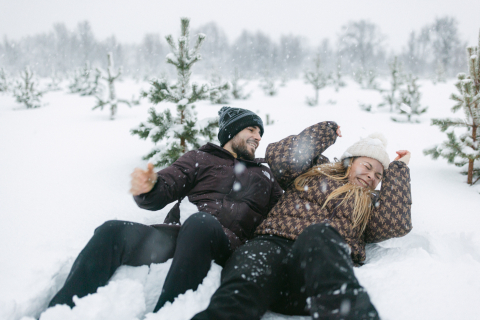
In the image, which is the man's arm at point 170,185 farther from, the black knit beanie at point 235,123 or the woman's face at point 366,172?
the woman's face at point 366,172

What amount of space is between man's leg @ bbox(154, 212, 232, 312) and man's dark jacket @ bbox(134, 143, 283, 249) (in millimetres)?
A: 365

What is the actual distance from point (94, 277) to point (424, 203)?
3419 mm

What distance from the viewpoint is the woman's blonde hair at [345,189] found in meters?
2.13

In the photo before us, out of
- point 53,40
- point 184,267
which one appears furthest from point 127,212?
point 53,40

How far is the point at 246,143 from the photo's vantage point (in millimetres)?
2801

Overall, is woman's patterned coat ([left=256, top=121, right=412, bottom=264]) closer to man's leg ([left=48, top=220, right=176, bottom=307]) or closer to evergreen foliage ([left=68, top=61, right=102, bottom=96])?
man's leg ([left=48, top=220, right=176, bottom=307])

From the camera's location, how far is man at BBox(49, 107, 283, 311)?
1573 millimetres

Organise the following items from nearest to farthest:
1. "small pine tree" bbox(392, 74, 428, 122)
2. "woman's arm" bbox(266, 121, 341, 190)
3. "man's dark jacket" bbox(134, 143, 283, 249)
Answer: "man's dark jacket" bbox(134, 143, 283, 249) → "woman's arm" bbox(266, 121, 341, 190) → "small pine tree" bbox(392, 74, 428, 122)

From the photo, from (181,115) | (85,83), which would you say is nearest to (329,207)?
(181,115)

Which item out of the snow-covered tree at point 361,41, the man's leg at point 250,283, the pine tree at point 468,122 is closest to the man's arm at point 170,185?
the man's leg at point 250,283

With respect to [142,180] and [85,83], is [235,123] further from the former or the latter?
[85,83]

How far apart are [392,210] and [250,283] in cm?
126

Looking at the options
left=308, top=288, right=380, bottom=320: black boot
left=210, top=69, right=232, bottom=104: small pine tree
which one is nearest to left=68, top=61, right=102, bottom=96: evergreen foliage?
left=210, top=69, right=232, bottom=104: small pine tree

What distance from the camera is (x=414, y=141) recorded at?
5.69 m
